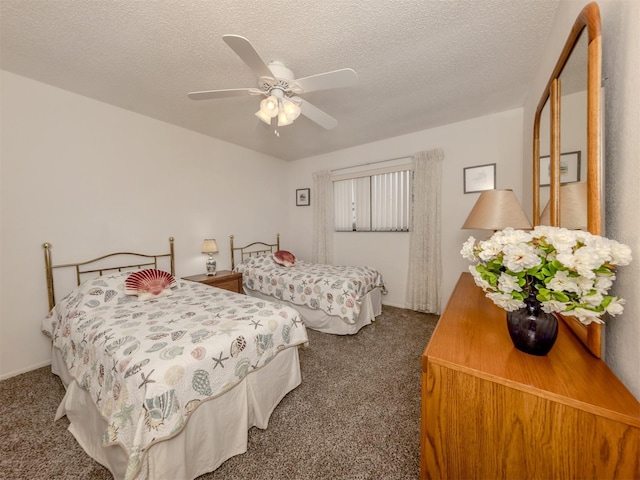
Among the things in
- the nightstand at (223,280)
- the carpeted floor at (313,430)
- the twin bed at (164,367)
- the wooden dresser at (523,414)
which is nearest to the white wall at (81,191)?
the twin bed at (164,367)

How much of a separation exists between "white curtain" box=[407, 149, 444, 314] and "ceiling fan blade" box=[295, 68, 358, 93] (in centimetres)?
207

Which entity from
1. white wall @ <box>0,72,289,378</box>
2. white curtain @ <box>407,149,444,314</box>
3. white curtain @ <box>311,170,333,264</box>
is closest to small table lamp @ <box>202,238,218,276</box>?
white wall @ <box>0,72,289,378</box>

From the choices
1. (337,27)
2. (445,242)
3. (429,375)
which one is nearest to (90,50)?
(337,27)

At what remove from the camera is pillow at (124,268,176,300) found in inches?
80.0

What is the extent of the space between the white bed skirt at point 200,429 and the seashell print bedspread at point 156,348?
0.09m

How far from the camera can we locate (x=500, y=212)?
172 cm

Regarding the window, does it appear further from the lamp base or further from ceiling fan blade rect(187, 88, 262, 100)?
ceiling fan blade rect(187, 88, 262, 100)

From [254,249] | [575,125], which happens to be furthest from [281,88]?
[254,249]

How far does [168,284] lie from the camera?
224cm

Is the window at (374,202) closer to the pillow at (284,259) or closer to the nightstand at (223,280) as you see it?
the pillow at (284,259)

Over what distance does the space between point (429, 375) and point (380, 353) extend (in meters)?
1.60

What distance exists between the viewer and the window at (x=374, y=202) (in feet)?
11.6

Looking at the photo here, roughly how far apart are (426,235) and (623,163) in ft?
8.44

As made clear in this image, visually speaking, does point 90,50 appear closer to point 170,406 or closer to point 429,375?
point 170,406
